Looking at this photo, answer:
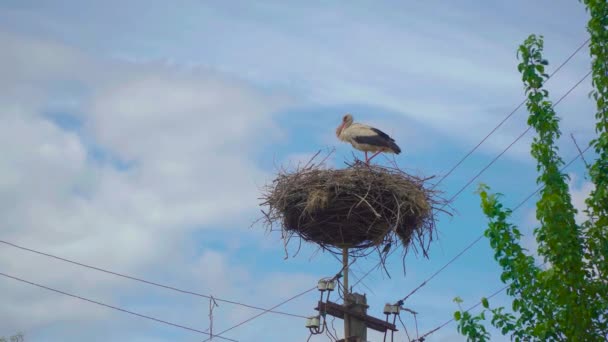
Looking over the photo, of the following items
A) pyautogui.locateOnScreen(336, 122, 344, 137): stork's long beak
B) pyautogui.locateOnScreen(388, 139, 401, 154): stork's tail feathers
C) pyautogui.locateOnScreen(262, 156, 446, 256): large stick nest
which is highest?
pyautogui.locateOnScreen(336, 122, 344, 137): stork's long beak

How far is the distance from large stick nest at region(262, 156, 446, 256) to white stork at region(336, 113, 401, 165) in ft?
7.35

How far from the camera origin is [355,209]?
15344 millimetres

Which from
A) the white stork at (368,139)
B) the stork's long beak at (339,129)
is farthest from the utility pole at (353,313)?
the stork's long beak at (339,129)

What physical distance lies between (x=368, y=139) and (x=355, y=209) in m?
3.18

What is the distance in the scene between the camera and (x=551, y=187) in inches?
480

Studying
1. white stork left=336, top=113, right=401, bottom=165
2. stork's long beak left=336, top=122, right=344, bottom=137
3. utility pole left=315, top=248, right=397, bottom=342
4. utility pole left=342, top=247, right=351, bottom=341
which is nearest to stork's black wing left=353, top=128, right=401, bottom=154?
white stork left=336, top=113, right=401, bottom=165

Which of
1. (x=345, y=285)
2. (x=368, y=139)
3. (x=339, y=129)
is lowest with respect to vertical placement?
(x=345, y=285)

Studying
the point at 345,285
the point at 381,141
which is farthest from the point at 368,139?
the point at 345,285

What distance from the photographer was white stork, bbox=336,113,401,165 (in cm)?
1817

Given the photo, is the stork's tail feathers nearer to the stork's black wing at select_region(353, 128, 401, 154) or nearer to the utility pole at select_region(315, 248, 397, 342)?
A: the stork's black wing at select_region(353, 128, 401, 154)

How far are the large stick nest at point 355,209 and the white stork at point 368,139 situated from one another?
224cm

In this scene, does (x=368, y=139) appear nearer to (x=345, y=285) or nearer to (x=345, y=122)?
(x=345, y=122)

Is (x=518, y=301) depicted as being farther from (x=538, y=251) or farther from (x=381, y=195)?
(x=381, y=195)

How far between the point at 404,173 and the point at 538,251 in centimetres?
413
